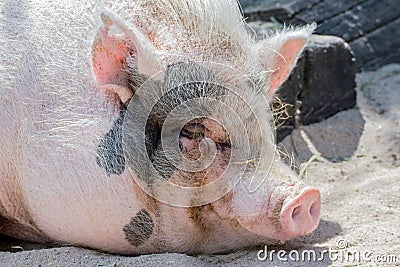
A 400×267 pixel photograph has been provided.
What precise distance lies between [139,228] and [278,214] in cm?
47

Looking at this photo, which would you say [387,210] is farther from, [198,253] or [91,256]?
[91,256]

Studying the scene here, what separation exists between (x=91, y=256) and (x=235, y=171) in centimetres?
56

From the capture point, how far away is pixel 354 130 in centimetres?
401

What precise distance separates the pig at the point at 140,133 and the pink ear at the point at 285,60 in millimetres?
319

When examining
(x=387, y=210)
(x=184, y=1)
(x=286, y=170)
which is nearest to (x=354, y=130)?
(x=387, y=210)

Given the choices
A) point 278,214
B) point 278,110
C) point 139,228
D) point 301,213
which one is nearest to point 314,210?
point 301,213

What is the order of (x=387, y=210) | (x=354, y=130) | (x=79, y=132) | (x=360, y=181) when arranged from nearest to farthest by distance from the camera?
(x=79, y=132) → (x=387, y=210) → (x=360, y=181) → (x=354, y=130)

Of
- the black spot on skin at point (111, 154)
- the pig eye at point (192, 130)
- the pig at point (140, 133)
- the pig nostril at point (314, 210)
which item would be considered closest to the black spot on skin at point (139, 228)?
the pig at point (140, 133)

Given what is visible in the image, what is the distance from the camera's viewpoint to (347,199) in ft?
10.2

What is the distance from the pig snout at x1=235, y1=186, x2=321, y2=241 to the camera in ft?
7.77

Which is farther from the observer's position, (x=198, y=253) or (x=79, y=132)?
(x=198, y=253)

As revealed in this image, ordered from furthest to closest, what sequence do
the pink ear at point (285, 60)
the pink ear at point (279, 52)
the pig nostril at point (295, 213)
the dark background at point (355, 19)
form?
the dark background at point (355, 19), the pink ear at point (285, 60), the pink ear at point (279, 52), the pig nostril at point (295, 213)

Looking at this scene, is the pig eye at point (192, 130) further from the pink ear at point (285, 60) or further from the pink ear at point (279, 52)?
the pink ear at point (285, 60)

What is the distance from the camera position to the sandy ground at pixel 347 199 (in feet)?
7.80
